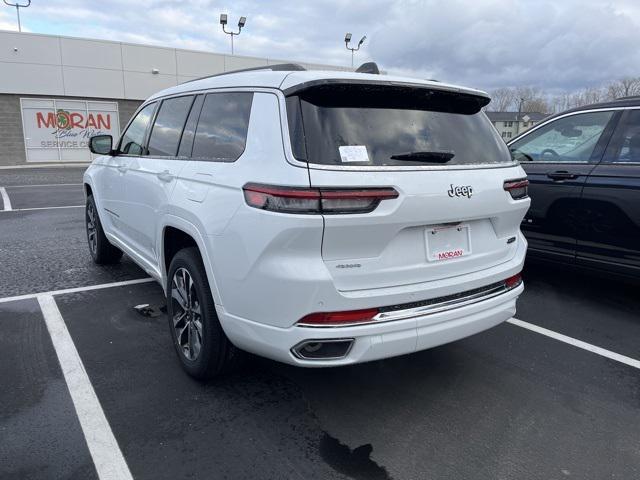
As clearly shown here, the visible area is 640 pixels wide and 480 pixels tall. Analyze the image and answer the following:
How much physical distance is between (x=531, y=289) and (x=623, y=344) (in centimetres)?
134

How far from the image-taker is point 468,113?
3.16 meters

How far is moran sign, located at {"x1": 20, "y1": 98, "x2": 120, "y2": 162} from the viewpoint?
82.1ft

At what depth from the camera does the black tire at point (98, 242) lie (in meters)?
5.66

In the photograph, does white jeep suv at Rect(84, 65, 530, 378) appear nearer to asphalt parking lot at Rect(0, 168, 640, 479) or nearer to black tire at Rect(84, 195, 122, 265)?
asphalt parking lot at Rect(0, 168, 640, 479)

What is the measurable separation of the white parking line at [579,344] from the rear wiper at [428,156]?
2.04 metres

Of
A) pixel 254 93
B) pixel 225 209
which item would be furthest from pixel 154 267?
pixel 254 93

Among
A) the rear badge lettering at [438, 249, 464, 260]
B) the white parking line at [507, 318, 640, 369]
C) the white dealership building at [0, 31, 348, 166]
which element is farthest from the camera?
the white dealership building at [0, 31, 348, 166]

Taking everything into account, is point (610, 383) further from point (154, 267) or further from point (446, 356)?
point (154, 267)

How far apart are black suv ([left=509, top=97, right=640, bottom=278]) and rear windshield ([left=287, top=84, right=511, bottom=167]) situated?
1.89 metres

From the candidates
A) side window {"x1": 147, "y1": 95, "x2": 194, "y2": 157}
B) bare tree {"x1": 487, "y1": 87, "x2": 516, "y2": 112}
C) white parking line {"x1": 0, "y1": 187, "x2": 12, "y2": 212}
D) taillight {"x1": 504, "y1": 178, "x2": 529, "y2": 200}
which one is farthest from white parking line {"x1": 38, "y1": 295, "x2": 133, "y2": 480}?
bare tree {"x1": 487, "y1": 87, "x2": 516, "y2": 112}

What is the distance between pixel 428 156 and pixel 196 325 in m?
1.75

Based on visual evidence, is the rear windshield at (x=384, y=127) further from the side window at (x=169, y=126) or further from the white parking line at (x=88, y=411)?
the white parking line at (x=88, y=411)

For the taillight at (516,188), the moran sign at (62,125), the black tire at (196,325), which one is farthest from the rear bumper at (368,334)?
the moran sign at (62,125)

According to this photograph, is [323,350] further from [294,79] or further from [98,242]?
[98,242]
